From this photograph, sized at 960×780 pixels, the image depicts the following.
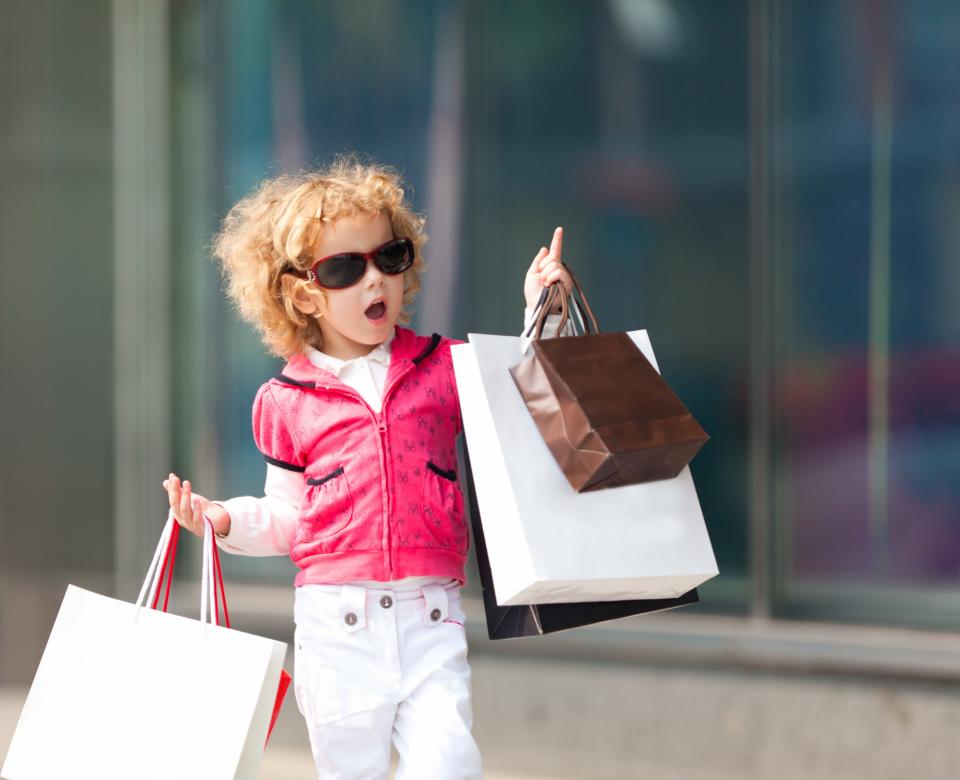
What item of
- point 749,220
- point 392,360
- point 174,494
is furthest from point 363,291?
point 749,220

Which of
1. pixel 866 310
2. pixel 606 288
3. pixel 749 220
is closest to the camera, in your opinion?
pixel 866 310

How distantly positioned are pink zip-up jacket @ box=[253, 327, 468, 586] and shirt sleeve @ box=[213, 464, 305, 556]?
1.2 inches

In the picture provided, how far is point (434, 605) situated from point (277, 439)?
0.52 metres

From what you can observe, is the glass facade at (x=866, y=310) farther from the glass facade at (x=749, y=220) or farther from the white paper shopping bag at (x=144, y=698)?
the white paper shopping bag at (x=144, y=698)

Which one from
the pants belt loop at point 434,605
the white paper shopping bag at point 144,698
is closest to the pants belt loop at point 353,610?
the pants belt loop at point 434,605

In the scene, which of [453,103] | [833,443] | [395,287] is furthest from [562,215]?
[395,287]

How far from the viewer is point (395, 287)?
293 cm

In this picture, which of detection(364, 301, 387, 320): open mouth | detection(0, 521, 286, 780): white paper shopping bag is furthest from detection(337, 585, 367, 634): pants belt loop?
detection(364, 301, 387, 320): open mouth

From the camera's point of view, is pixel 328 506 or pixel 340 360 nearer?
pixel 328 506

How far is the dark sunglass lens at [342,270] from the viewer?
2859 mm

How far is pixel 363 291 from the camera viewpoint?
287 cm

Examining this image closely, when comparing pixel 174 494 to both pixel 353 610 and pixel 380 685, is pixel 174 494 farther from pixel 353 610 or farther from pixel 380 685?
pixel 380 685

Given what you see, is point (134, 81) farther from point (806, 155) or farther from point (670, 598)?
point (670, 598)

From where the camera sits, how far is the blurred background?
4.78m
